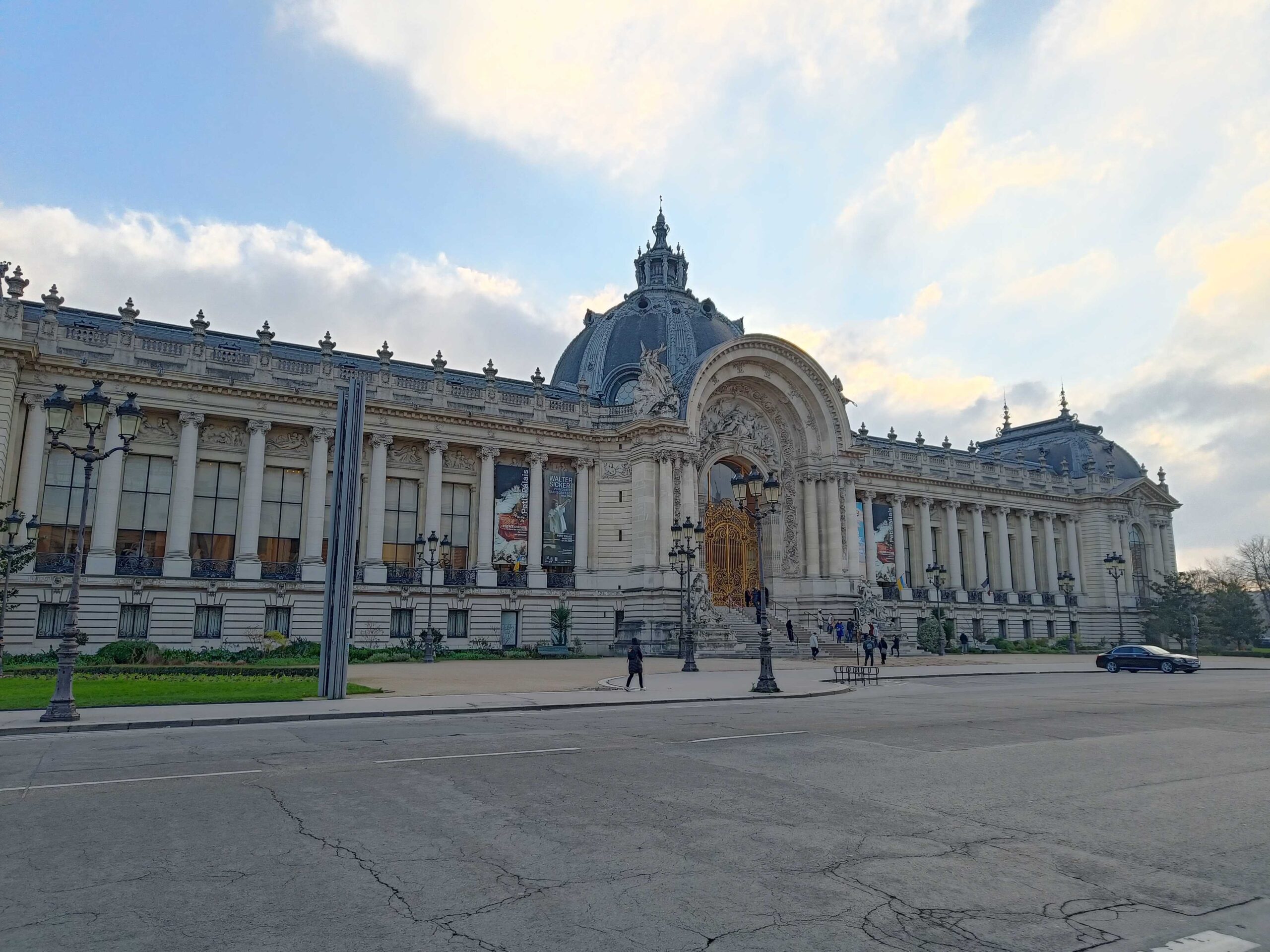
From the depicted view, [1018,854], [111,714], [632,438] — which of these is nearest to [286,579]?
[632,438]

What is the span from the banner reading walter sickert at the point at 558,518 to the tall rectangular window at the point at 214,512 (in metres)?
16.1

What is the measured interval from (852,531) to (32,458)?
A: 1738 inches

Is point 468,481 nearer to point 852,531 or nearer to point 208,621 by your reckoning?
point 208,621

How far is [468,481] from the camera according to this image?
4847 cm

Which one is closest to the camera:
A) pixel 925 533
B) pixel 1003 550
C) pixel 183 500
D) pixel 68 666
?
pixel 68 666

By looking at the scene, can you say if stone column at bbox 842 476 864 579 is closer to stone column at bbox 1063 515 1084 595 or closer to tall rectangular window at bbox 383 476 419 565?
tall rectangular window at bbox 383 476 419 565

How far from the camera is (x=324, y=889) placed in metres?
6.11

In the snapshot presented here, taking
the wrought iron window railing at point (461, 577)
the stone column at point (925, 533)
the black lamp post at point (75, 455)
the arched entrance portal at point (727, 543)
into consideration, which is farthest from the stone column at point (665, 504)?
the black lamp post at point (75, 455)

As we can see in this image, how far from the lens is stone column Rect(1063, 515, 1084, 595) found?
71.8 meters

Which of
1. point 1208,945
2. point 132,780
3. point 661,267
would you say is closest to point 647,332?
point 661,267

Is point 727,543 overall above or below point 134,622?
above

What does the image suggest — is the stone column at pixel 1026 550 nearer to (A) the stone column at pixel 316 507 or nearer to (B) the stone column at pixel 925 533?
(B) the stone column at pixel 925 533

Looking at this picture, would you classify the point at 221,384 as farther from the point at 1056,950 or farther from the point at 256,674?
the point at 1056,950

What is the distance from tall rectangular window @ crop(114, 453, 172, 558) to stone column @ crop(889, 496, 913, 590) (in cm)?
4572
